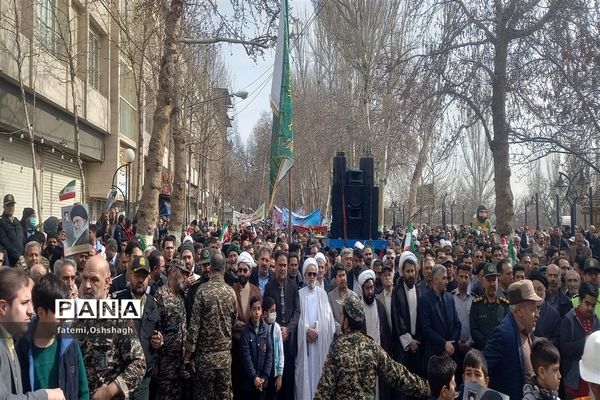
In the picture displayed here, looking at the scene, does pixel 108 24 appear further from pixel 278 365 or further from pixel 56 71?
pixel 278 365

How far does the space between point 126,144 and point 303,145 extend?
16.6 meters

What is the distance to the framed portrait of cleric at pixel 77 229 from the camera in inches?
270

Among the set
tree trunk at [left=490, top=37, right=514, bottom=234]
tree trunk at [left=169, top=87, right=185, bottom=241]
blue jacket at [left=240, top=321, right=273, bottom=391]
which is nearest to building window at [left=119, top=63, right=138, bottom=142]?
tree trunk at [left=169, top=87, right=185, bottom=241]

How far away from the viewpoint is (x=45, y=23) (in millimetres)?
18219

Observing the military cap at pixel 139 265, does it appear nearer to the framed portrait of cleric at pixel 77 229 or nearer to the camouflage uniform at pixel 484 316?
the framed portrait of cleric at pixel 77 229

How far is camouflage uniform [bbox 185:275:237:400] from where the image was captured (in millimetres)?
6090

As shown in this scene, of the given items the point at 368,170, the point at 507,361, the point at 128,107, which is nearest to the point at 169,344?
the point at 507,361

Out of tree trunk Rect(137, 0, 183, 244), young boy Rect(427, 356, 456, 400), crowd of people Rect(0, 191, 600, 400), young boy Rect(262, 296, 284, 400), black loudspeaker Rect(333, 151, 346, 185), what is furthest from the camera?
black loudspeaker Rect(333, 151, 346, 185)

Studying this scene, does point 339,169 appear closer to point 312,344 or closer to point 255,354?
point 312,344

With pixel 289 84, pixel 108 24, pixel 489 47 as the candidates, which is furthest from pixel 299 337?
pixel 108 24

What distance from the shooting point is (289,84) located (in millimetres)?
11094

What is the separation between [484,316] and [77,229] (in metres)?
4.78

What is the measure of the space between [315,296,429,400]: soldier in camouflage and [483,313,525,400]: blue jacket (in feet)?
2.23

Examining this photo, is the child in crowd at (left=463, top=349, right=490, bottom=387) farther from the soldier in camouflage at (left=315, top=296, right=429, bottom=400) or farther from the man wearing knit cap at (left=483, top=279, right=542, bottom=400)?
the man wearing knit cap at (left=483, top=279, right=542, bottom=400)
